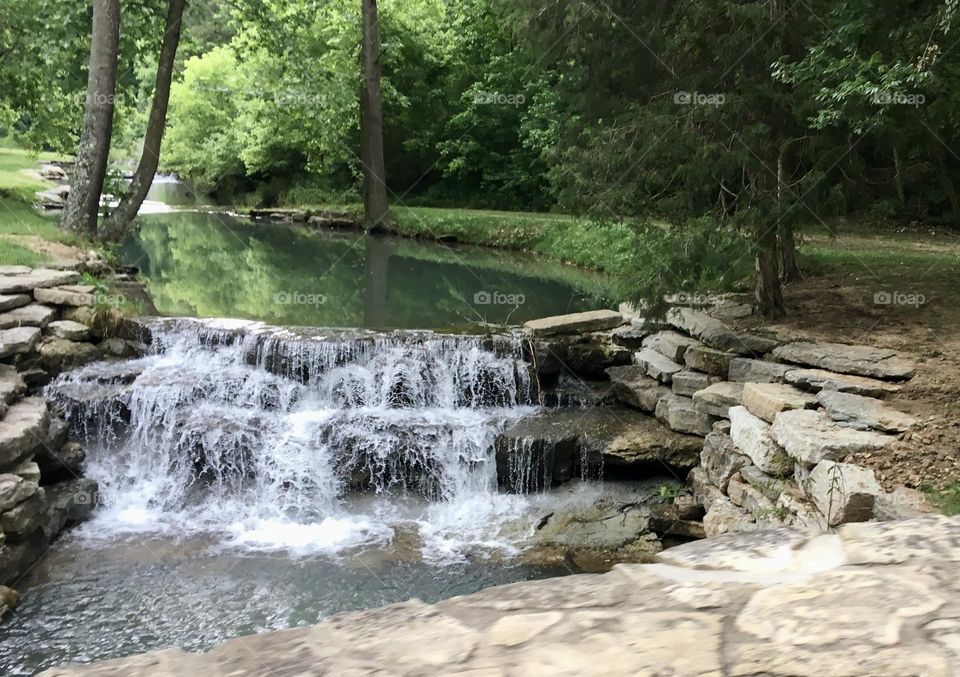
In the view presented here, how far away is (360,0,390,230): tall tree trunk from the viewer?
2219 centimetres

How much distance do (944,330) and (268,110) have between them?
72.6 feet

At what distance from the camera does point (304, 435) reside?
8.44 meters

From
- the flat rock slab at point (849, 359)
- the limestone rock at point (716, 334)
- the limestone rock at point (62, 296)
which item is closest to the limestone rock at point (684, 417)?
the limestone rock at point (716, 334)

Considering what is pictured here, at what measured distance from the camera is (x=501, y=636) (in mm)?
2021

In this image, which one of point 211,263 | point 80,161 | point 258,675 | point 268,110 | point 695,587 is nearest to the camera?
point 258,675

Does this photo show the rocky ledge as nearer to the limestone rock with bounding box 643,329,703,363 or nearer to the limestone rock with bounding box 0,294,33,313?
the limestone rock with bounding box 643,329,703,363

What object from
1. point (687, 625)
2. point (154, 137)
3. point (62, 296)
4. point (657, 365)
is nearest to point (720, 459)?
point (657, 365)

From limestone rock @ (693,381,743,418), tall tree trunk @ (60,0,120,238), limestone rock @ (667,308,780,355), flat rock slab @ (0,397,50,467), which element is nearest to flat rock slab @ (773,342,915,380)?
limestone rock @ (667,308,780,355)

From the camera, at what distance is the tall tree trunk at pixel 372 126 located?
22188 millimetres

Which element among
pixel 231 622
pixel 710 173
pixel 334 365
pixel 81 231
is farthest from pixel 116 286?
pixel 710 173

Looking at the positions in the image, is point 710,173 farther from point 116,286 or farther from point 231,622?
point 116,286

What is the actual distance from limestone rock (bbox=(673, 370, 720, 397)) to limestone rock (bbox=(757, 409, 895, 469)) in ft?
6.31

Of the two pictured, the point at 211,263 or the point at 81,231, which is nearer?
the point at 81,231

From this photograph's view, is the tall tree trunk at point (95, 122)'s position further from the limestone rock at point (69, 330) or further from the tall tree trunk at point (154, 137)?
the limestone rock at point (69, 330)
